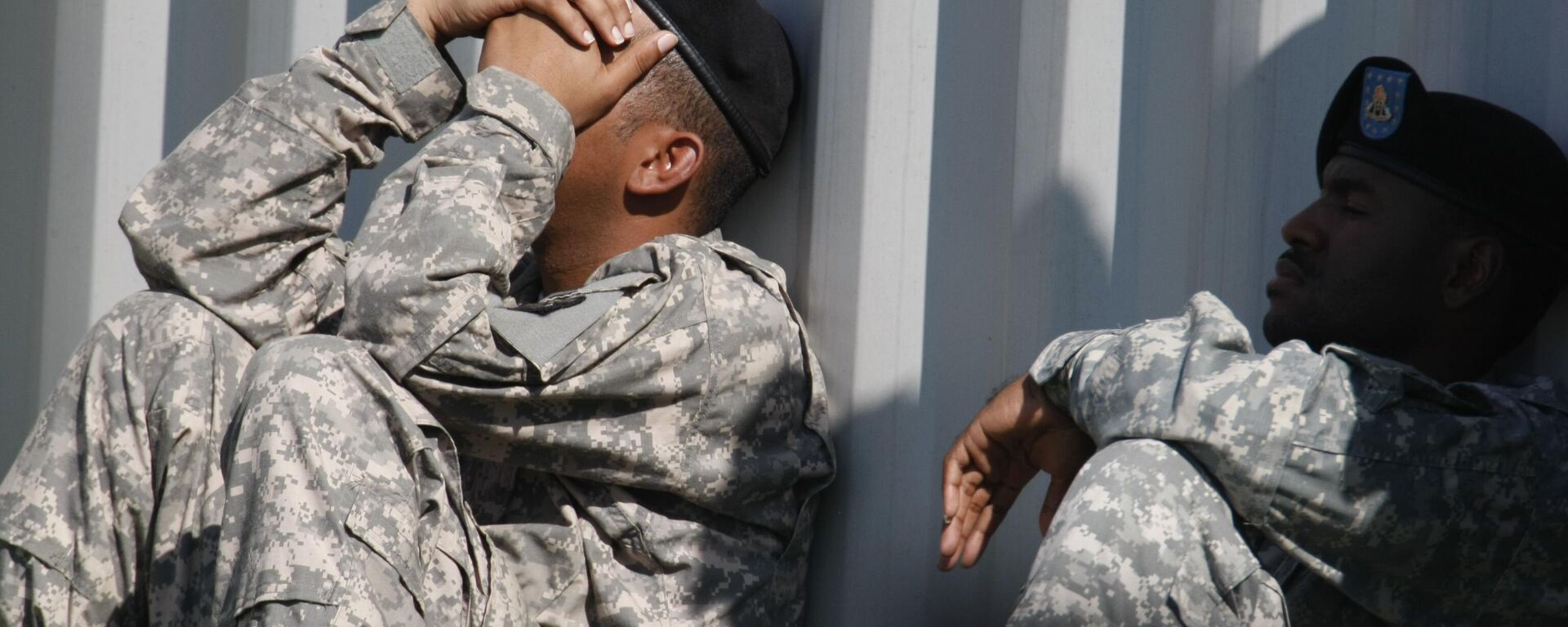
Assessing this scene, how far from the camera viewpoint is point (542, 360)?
2312mm

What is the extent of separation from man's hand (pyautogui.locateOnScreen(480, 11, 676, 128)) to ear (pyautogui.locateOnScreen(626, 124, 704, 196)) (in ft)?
0.31

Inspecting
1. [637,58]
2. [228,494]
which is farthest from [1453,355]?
[228,494]

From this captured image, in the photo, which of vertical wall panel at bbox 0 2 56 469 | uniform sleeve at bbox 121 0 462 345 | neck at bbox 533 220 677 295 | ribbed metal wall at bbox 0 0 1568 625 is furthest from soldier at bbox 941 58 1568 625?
vertical wall panel at bbox 0 2 56 469

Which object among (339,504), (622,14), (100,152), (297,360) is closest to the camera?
(339,504)

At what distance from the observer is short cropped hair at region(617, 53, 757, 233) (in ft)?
9.16

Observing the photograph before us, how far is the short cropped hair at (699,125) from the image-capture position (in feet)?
9.16

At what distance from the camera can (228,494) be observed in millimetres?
2123

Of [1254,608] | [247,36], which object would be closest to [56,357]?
[247,36]

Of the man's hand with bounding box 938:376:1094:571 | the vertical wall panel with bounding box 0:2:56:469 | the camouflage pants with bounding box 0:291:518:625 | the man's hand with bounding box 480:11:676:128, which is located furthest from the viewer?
the vertical wall panel with bounding box 0:2:56:469

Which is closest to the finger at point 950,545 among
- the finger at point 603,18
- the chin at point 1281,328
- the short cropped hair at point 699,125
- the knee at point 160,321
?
the chin at point 1281,328

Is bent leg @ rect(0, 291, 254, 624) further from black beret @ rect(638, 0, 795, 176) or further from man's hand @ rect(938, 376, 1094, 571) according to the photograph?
man's hand @ rect(938, 376, 1094, 571)

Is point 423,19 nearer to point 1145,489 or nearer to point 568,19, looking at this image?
point 568,19

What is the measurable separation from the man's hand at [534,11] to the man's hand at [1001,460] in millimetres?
888

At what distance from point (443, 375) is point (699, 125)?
734 mm
